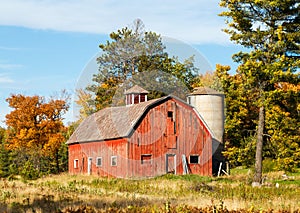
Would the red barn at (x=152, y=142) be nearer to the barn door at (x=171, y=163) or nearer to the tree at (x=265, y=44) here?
the barn door at (x=171, y=163)

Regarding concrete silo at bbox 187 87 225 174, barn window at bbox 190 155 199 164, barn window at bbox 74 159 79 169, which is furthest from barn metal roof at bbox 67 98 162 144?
concrete silo at bbox 187 87 225 174

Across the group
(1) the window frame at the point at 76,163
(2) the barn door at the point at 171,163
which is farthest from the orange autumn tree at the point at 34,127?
(2) the barn door at the point at 171,163

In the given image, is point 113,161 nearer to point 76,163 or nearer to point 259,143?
point 76,163

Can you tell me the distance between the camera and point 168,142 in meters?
38.2

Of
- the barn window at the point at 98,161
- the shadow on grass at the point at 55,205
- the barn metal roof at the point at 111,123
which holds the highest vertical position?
the barn metal roof at the point at 111,123

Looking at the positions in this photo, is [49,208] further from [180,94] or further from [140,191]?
[180,94]

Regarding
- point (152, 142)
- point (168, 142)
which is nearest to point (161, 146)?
point (168, 142)

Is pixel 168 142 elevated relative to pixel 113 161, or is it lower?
elevated

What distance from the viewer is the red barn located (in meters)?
36.8

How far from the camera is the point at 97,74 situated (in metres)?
58.6

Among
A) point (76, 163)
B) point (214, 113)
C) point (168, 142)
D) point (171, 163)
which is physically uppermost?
point (214, 113)

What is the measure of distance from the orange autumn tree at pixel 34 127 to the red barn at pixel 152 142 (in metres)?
13.9

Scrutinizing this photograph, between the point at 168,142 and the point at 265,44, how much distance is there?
12150 mm

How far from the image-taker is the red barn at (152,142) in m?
36.8
